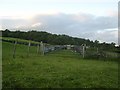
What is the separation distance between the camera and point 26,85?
9.84 meters

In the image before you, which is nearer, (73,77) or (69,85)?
(69,85)

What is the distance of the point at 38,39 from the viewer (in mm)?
124625

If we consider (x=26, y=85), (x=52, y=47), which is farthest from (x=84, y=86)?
(x=52, y=47)

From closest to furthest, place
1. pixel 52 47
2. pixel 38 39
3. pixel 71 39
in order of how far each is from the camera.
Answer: pixel 52 47 → pixel 71 39 → pixel 38 39

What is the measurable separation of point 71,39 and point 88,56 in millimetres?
85476

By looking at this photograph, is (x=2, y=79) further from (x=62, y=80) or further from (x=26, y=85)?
(x=62, y=80)

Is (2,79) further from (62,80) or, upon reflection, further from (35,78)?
(62,80)

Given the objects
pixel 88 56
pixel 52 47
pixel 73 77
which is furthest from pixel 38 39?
pixel 73 77

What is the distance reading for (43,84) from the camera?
1011 cm

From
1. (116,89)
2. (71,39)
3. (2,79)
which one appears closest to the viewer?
(116,89)

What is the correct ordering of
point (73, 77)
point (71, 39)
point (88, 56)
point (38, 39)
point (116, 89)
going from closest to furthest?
point (116, 89), point (73, 77), point (88, 56), point (71, 39), point (38, 39)

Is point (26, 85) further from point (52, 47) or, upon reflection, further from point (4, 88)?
point (52, 47)

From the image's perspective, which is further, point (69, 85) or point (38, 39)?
point (38, 39)

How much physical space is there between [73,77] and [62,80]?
3.18 ft
